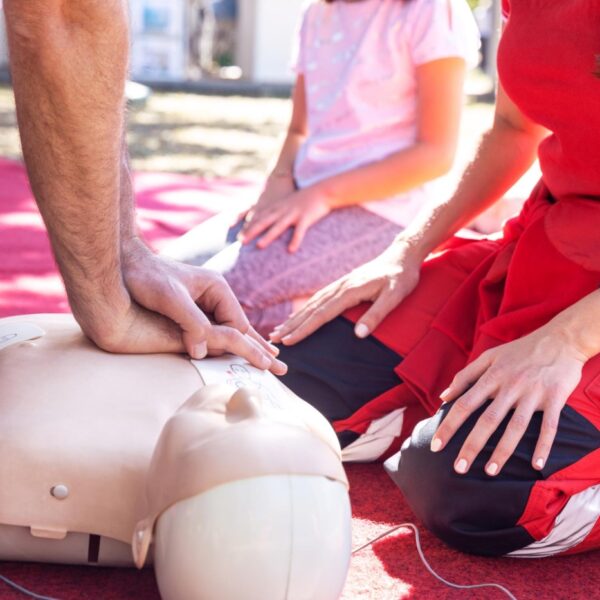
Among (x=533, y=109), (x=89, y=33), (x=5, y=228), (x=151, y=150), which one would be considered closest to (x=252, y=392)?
(x=89, y=33)

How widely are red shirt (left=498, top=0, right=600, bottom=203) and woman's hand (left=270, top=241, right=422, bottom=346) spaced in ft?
0.87

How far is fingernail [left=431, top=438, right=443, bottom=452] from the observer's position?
130cm

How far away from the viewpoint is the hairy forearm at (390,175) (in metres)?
2.02

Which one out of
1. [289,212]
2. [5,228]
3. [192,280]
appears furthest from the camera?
[5,228]

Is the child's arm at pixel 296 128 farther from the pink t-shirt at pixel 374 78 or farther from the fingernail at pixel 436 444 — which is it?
the fingernail at pixel 436 444

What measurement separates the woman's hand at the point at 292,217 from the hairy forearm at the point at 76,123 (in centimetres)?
77

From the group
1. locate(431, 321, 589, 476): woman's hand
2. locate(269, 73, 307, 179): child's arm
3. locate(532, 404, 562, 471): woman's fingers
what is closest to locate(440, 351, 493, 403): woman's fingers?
locate(431, 321, 589, 476): woman's hand

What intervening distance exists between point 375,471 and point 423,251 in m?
0.36

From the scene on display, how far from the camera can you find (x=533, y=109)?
1502 mm

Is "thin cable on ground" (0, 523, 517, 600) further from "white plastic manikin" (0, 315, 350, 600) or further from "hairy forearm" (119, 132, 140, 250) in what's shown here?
"hairy forearm" (119, 132, 140, 250)

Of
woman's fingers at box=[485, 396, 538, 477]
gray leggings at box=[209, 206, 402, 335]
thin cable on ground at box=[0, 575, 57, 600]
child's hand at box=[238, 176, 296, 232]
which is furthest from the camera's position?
child's hand at box=[238, 176, 296, 232]

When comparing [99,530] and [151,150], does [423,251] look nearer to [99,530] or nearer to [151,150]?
[99,530]

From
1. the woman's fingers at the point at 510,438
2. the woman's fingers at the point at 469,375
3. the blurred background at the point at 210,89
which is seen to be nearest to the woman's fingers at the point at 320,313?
the woman's fingers at the point at 469,375

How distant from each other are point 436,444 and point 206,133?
4.53 m
